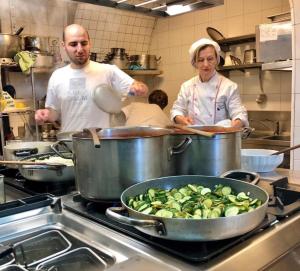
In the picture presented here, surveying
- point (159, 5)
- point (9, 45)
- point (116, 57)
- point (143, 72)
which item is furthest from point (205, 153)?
point (143, 72)

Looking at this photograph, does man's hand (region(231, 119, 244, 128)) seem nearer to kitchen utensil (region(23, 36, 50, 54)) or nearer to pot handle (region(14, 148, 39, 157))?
pot handle (region(14, 148, 39, 157))

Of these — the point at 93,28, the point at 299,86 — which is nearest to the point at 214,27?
the point at 93,28

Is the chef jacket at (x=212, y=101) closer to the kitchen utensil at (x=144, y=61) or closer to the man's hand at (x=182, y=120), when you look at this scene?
the man's hand at (x=182, y=120)

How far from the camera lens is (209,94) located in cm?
198

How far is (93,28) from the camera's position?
3119 millimetres

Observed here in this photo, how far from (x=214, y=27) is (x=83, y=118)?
1838 mm

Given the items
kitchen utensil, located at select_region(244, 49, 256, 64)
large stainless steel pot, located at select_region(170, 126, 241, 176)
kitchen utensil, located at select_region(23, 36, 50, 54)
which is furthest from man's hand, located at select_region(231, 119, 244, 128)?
kitchen utensil, located at select_region(23, 36, 50, 54)

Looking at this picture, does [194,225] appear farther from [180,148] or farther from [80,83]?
[80,83]

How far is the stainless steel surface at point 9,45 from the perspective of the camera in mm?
2266

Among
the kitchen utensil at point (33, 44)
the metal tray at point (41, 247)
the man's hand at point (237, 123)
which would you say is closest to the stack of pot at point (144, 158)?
the metal tray at point (41, 247)

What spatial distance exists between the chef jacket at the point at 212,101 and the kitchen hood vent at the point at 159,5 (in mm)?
634

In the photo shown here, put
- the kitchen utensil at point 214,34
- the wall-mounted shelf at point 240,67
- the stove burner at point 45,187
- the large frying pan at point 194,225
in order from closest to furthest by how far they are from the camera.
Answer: the large frying pan at point 194,225
the stove burner at point 45,187
the wall-mounted shelf at point 240,67
the kitchen utensil at point 214,34

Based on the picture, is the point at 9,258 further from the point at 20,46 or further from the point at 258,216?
the point at 20,46

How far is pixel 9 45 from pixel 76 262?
6.91 feet
